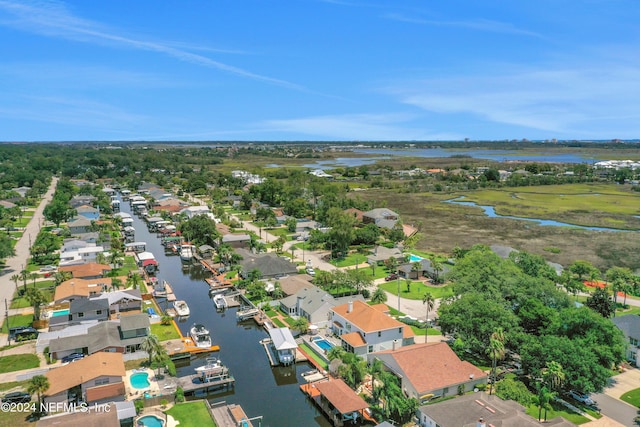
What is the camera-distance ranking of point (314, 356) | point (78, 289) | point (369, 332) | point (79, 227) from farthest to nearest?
point (79, 227) → point (78, 289) → point (314, 356) → point (369, 332)

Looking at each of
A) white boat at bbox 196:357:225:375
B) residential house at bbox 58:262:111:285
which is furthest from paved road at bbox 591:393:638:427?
residential house at bbox 58:262:111:285

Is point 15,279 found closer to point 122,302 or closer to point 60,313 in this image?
point 60,313

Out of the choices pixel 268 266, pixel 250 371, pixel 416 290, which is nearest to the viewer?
pixel 250 371

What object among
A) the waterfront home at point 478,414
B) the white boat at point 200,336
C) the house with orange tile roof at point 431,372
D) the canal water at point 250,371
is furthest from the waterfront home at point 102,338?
the waterfront home at point 478,414

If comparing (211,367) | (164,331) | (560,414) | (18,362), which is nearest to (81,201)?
(164,331)

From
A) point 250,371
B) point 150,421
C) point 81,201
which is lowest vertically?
point 250,371

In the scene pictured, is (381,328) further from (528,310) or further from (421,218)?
(421,218)

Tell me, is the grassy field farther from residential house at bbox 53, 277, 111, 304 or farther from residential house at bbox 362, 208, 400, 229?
residential house at bbox 53, 277, 111, 304
